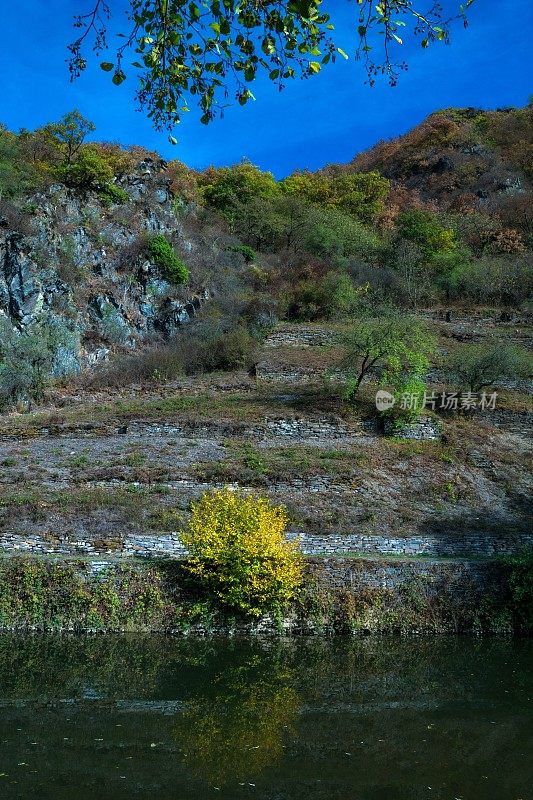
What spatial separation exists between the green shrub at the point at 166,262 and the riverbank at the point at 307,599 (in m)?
26.6

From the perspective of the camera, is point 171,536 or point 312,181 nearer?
point 171,536

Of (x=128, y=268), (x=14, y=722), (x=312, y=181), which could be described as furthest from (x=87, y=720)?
(x=312, y=181)

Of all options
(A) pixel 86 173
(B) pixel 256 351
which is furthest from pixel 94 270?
(B) pixel 256 351

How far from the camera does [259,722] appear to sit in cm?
777

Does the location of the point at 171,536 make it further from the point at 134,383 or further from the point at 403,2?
the point at 134,383

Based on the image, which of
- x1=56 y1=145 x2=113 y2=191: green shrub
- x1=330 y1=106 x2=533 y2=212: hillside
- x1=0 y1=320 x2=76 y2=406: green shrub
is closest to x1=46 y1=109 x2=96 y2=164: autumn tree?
x1=56 y1=145 x2=113 y2=191: green shrub

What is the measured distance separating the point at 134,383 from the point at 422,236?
27771 millimetres

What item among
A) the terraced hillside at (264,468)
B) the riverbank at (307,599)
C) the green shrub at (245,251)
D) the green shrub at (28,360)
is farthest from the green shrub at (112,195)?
the riverbank at (307,599)

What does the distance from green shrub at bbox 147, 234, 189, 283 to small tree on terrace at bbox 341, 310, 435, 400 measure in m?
15.0

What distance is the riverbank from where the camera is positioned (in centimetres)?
1289

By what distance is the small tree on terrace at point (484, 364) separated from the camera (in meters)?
27.3

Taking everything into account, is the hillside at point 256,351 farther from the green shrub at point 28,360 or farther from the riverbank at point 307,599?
the riverbank at point 307,599

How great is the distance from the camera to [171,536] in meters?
15.8

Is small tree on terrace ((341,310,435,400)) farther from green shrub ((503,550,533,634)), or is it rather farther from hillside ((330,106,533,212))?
hillside ((330,106,533,212))
